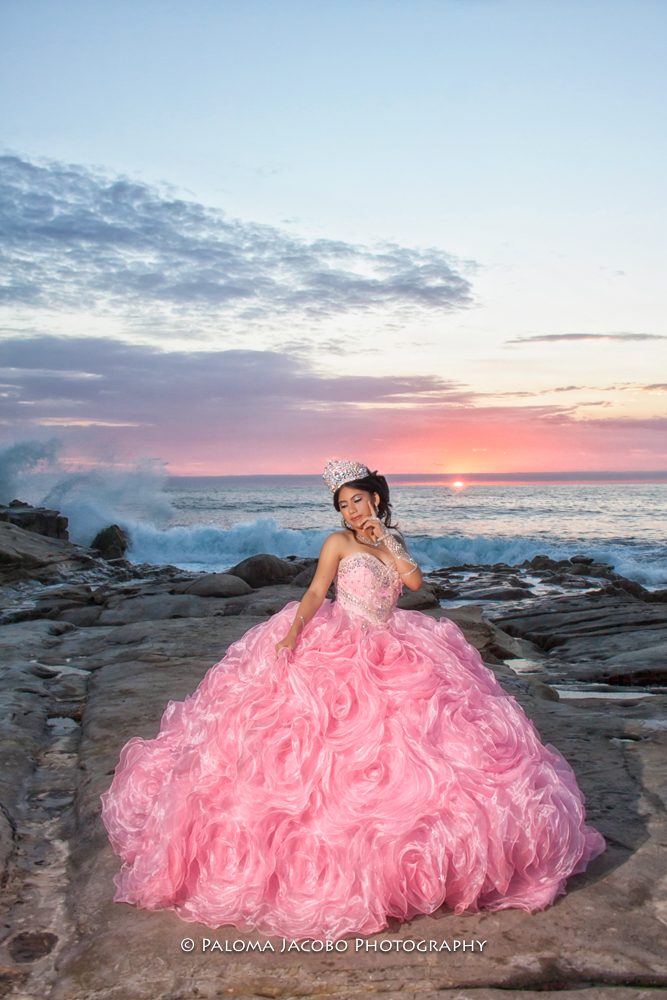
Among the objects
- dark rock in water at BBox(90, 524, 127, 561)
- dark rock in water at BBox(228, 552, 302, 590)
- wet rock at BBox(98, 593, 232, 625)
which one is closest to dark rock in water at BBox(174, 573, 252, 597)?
wet rock at BBox(98, 593, 232, 625)

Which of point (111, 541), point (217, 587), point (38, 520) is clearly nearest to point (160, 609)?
point (217, 587)

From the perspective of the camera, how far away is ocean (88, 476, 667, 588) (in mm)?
27469

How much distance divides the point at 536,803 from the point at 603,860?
0.66m

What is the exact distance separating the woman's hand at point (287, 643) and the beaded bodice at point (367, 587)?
0.37m

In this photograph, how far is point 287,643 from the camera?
382cm

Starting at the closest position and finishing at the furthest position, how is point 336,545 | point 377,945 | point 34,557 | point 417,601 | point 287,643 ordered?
point 377,945 < point 287,643 < point 336,545 < point 417,601 < point 34,557

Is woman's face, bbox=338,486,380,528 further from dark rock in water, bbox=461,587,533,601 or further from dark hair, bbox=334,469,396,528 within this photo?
dark rock in water, bbox=461,587,533,601

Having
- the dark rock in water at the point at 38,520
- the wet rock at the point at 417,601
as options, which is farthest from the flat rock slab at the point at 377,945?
the dark rock in water at the point at 38,520

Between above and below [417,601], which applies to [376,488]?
above

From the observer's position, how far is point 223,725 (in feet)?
11.8

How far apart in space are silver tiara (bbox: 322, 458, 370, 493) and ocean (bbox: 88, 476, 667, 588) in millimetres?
19522

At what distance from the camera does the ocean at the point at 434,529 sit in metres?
27.5

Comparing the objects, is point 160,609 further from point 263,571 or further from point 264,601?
point 263,571

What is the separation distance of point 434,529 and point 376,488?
32.6 m
